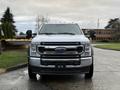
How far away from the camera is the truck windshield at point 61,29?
1154cm

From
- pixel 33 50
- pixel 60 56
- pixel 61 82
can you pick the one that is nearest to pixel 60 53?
pixel 60 56

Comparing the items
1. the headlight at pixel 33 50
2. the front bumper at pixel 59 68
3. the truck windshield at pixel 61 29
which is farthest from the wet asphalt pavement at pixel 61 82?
the truck windshield at pixel 61 29

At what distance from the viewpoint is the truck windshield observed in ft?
→ 37.9

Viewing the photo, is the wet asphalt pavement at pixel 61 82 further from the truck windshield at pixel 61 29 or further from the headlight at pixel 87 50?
the truck windshield at pixel 61 29

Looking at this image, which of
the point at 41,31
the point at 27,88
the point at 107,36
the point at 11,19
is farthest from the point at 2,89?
the point at 107,36

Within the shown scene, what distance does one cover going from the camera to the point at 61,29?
11.8m

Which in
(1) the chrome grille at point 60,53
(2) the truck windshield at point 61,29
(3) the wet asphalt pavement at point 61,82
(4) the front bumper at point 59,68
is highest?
(2) the truck windshield at point 61,29

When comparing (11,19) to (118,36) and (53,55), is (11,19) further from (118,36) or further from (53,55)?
(53,55)

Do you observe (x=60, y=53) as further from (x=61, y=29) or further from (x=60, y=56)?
(x=61, y=29)

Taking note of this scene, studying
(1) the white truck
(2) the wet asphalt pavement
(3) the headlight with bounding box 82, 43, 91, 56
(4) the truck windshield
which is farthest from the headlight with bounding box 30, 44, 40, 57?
(4) the truck windshield

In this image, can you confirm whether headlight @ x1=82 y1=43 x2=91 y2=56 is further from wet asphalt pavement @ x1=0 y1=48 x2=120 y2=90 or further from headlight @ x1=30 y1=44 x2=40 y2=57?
headlight @ x1=30 y1=44 x2=40 y2=57

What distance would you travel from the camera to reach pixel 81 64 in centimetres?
962

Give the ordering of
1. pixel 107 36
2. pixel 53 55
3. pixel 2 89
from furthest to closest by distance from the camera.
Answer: pixel 107 36 < pixel 53 55 < pixel 2 89

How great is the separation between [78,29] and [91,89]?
3.68 metres
